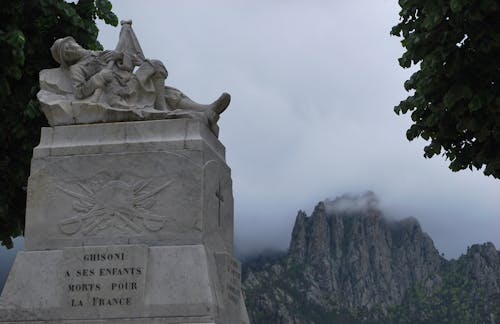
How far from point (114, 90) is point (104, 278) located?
2.45 meters

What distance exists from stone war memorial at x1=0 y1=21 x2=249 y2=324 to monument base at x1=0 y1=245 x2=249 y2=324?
1cm

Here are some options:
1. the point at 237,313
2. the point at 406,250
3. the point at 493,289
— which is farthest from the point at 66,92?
the point at 406,250

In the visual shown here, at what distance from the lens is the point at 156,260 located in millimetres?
8852

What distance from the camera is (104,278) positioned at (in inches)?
350

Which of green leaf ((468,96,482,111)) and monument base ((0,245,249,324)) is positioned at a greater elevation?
green leaf ((468,96,482,111))

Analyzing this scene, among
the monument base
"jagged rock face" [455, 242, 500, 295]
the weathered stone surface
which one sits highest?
"jagged rock face" [455, 242, 500, 295]

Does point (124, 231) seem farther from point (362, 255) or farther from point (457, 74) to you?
point (362, 255)

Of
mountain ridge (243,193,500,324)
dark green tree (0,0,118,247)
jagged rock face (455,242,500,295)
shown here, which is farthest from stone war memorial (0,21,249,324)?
jagged rock face (455,242,500,295)

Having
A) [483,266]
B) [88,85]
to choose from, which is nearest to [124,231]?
[88,85]

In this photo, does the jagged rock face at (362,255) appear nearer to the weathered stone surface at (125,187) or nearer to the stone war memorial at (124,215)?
the stone war memorial at (124,215)

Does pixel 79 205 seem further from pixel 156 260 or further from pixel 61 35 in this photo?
pixel 61 35

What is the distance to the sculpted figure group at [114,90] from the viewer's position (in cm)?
972

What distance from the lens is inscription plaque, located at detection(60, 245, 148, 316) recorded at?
28.8ft

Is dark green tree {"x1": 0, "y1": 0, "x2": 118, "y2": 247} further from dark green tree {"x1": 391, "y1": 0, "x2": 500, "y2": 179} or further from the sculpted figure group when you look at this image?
dark green tree {"x1": 391, "y1": 0, "x2": 500, "y2": 179}
